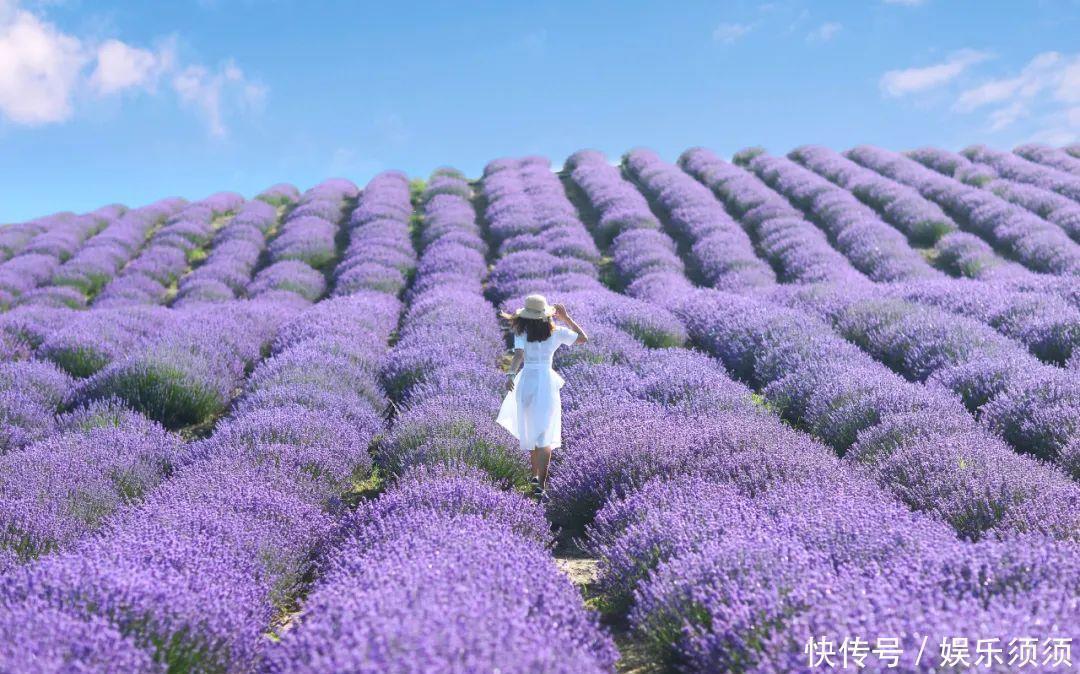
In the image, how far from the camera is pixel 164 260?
14102mm

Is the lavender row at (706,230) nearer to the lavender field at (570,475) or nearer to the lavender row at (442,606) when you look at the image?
the lavender field at (570,475)

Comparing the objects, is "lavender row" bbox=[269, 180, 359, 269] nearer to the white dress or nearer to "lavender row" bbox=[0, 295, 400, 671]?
"lavender row" bbox=[0, 295, 400, 671]

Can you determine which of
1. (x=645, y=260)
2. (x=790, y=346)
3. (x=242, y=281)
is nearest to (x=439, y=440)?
(x=790, y=346)

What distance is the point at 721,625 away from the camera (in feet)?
7.72

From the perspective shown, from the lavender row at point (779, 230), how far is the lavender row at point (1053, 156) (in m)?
7.09

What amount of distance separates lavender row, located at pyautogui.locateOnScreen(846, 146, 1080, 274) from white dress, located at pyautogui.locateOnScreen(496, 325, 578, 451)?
8454 mm

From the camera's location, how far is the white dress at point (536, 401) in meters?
4.65

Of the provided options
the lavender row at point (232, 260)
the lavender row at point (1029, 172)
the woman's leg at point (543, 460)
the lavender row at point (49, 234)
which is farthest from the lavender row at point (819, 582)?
the lavender row at point (49, 234)

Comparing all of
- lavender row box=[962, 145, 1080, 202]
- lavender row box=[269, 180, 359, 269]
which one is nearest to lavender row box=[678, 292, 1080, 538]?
lavender row box=[269, 180, 359, 269]

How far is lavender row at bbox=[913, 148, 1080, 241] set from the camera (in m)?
13.3

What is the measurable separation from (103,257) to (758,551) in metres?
14.4

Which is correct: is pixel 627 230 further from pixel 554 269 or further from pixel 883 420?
pixel 883 420

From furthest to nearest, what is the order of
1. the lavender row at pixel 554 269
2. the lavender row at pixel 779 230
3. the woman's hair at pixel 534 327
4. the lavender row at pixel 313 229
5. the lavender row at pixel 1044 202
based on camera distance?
1. the lavender row at pixel 313 229
2. the lavender row at pixel 1044 202
3. the lavender row at pixel 779 230
4. the lavender row at pixel 554 269
5. the woman's hair at pixel 534 327

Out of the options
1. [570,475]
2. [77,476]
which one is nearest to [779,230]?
[570,475]
